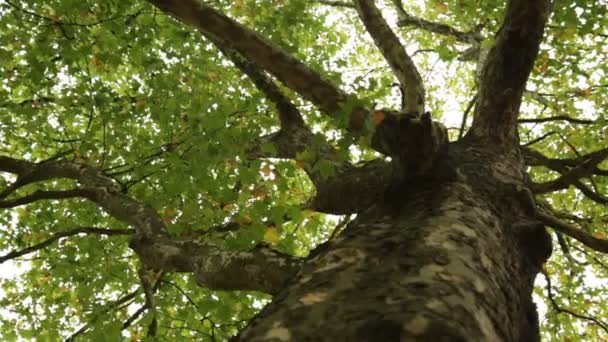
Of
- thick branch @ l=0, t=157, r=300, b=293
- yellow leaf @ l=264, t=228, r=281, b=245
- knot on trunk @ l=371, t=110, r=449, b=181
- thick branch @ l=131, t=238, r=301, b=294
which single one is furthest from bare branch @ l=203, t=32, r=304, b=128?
knot on trunk @ l=371, t=110, r=449, b=181

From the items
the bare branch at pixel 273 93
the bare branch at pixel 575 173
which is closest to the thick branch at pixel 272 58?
the bare branch at pixel 273 93

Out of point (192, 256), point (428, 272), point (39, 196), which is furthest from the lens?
point (39, 196)

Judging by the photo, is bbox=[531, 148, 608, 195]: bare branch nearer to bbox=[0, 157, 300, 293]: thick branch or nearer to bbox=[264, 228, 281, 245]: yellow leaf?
bbox=[264, 228, 281, 245]: yellow leaf

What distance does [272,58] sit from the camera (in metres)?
3.01

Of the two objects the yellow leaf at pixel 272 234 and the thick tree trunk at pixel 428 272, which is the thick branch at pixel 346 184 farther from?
the thick tree trunk at pixel 428 272

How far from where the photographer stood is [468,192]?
269 centimetres

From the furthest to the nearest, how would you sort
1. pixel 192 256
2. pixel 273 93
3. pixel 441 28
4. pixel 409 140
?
1. pixel 441 28
2. pixel 273 93
3. pixel 192 256
4. pixel 409 140

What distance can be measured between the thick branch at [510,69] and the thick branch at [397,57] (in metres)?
0.48

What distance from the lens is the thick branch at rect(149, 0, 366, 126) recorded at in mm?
2959

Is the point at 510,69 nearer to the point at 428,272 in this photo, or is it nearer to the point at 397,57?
the point at 397,57

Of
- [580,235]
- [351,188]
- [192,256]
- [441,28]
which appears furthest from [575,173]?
[441,28]

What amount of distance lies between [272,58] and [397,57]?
153 centimetres

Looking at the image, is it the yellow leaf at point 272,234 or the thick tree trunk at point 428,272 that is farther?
the yellow leaf at point 272,234

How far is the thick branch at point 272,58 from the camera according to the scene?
2959 millimetres
